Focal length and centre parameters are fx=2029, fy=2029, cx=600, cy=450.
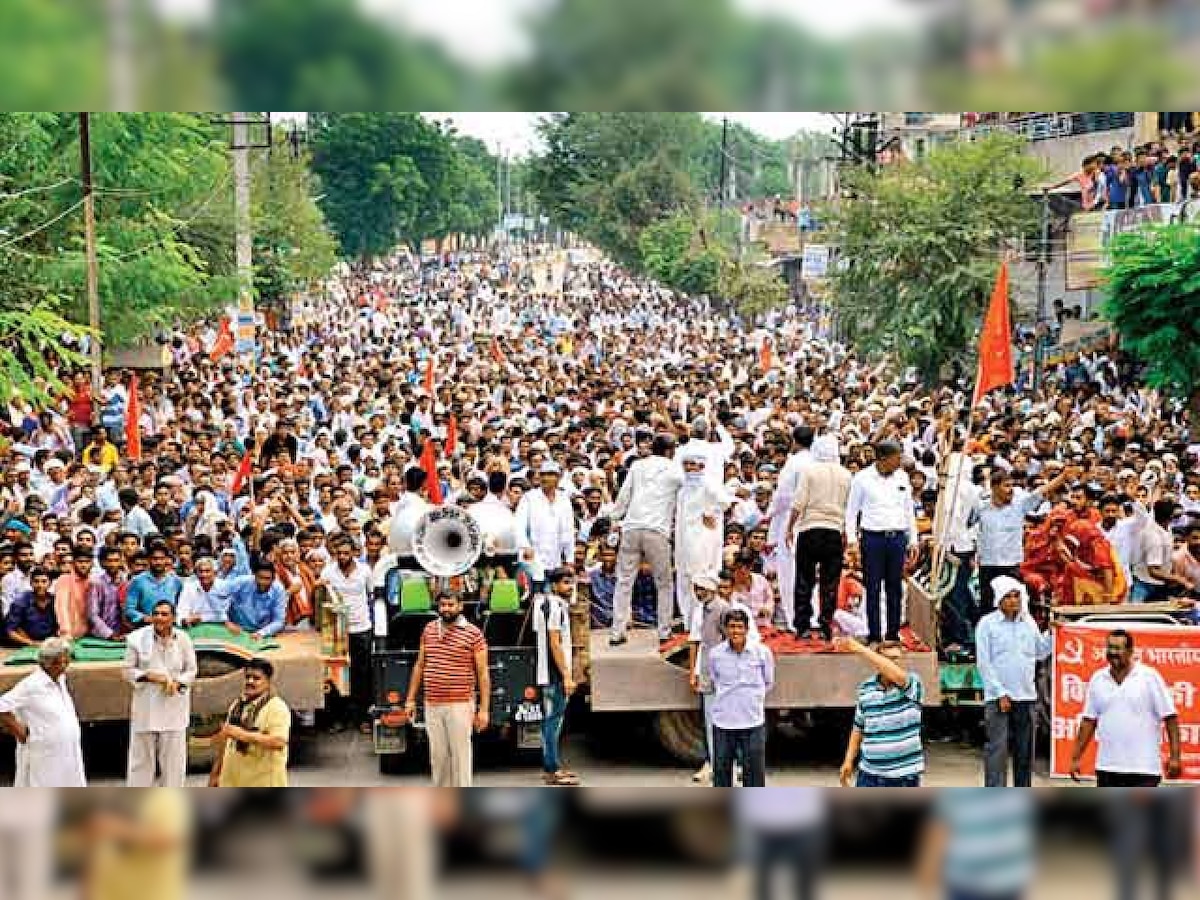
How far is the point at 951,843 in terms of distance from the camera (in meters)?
Result: 6.86

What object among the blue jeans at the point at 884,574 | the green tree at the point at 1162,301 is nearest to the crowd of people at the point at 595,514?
the blue jeans at the point at 884,574

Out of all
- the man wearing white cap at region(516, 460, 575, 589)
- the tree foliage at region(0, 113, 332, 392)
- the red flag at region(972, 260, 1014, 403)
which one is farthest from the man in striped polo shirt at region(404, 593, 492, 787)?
the tree foliage at region(0, 113, 332, 392)

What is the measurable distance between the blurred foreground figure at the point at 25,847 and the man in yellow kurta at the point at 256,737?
2.69 feet

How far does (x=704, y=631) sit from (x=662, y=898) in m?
3.40

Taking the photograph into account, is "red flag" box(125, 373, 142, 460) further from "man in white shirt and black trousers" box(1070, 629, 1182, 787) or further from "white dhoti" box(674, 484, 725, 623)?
"man in white shirt and black trousers" box(1070, 629, 1182, 787)

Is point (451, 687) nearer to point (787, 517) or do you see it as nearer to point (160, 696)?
point (160, 696)

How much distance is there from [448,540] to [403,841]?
3.50 meters

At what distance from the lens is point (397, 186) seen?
2445cm

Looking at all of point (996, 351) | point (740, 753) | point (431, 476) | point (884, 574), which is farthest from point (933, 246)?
point (740, 753)

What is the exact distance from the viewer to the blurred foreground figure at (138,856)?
6891 millimetres

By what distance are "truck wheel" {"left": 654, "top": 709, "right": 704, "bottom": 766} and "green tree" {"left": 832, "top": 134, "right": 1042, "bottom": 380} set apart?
15294mm

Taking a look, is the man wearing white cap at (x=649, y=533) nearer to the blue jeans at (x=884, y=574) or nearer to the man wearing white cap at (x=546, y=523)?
the man wearing white cap at (x=546, y=523)

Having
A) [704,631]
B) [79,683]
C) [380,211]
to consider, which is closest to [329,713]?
[79,683]
